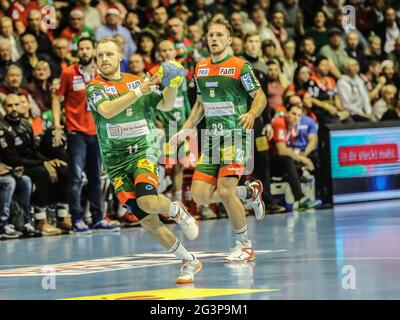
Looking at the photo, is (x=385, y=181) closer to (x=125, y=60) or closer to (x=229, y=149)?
(x=125, y=60)

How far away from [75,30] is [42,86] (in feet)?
5.63

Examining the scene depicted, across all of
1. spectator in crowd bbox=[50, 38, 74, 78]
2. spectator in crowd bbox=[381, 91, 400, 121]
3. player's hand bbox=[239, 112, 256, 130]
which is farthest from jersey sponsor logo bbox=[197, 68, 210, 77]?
spectator in crowd bbox=[381, 91, 400, 121]

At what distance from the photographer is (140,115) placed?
11.0 m

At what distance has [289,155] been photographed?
774 inches

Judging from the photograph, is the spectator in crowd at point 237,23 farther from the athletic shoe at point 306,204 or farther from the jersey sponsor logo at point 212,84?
the jersey sponsor logo at point 212,84

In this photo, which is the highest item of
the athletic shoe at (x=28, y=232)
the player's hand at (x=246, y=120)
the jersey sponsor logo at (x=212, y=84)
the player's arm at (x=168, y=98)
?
the jersey sponsor logo at (x=212, y=84)

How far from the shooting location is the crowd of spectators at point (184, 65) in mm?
16672

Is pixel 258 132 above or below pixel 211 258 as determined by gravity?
above

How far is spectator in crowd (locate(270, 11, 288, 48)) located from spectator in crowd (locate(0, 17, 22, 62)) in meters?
6.66

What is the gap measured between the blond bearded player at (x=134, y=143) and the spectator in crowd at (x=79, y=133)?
5.63 metres

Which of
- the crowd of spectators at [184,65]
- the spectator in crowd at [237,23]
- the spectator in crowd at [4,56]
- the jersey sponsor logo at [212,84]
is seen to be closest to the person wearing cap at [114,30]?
the crowd of spectators at [184,65]
